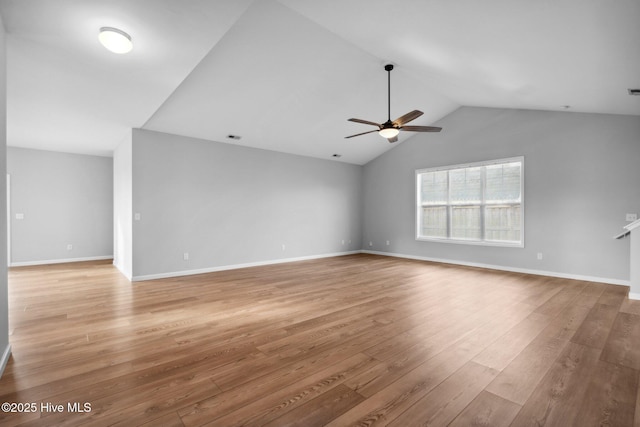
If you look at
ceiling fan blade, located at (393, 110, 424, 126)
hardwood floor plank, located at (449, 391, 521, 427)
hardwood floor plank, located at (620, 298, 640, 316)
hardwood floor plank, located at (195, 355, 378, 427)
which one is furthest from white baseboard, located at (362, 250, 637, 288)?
hardwood floor plank, located at (195, 355, 378, 427)

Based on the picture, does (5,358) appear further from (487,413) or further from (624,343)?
(624,343)

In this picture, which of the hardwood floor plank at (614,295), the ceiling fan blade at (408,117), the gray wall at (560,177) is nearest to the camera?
the hardwood floor plank at (614,295)

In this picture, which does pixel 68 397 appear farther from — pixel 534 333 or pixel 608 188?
pixel 608 188

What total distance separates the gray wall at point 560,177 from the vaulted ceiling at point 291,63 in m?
0.36

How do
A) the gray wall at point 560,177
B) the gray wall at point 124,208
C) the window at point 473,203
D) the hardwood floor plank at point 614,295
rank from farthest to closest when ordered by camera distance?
the window at point 473,203 < the gray wall at point 124,208 < the gray wall at point 560,177 < the hardwood floor plank at point 614,295

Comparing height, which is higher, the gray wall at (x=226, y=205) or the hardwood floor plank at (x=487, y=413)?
the gray wall at (x=226, y=205)

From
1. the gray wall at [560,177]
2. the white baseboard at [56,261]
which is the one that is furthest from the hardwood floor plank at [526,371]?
the white baseboard at [56,261]

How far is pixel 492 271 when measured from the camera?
19.4ft

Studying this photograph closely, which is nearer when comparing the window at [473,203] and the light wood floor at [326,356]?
the light wood floor at [326,356]

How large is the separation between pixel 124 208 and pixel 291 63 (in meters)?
4.24

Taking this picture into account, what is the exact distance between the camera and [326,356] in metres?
2.39

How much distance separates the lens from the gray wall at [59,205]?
648cm

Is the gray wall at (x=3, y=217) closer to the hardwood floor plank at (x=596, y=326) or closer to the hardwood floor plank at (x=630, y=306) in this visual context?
the hardwood floor plank at (x=596, y=326)

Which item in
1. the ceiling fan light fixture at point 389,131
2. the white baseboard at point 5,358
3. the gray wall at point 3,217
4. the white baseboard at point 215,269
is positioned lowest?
the white baseboard at point 215,269
